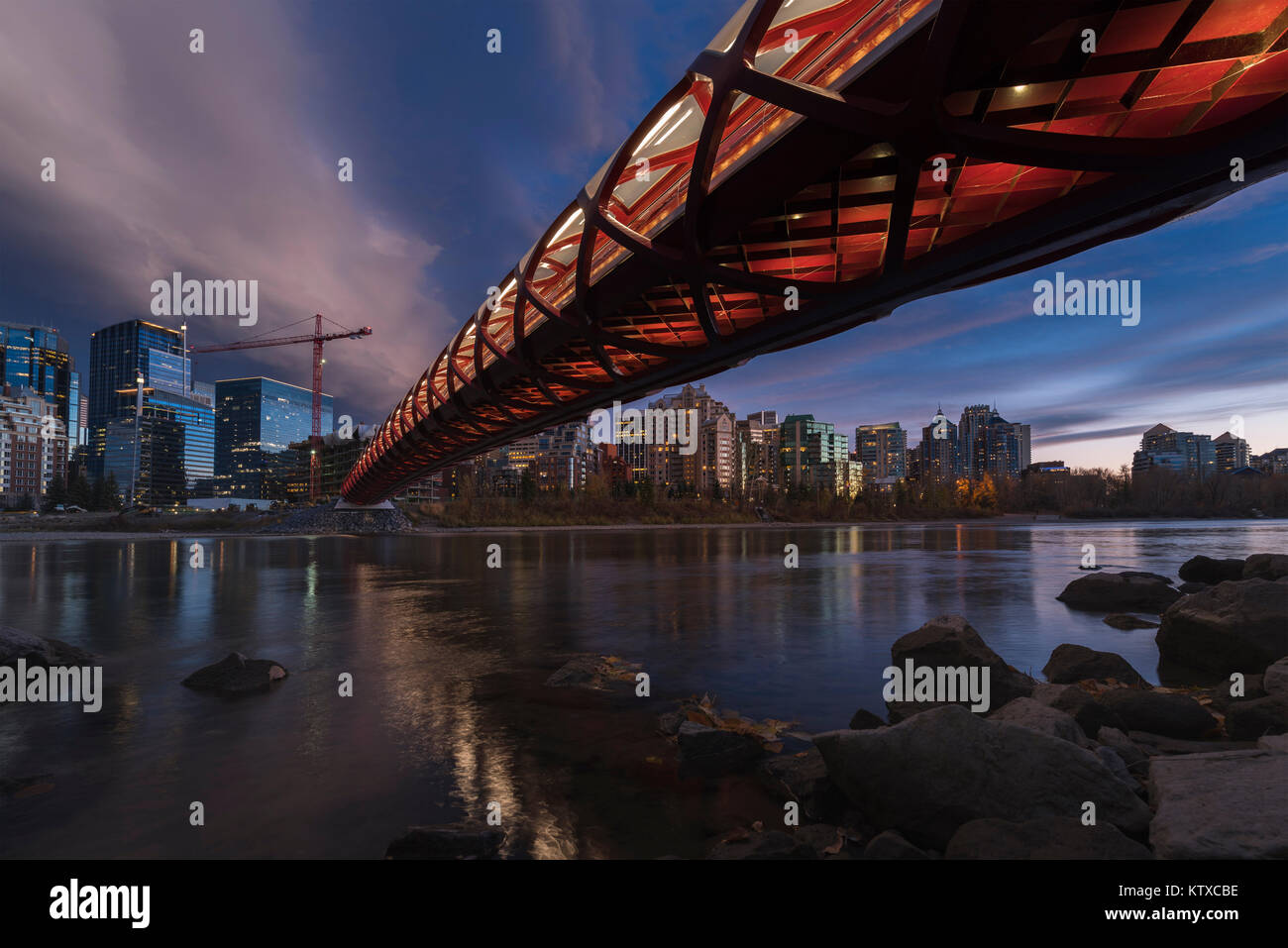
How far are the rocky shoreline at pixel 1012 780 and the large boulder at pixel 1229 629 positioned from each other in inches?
96.9

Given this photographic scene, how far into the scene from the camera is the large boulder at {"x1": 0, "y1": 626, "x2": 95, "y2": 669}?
37.0 feet

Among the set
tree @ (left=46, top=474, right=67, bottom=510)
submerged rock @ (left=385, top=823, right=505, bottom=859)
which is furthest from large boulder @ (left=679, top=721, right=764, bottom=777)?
tree @ (left=46, top=474, right=67, bottom=510)

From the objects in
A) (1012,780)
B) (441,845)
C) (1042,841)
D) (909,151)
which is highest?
(909,151)

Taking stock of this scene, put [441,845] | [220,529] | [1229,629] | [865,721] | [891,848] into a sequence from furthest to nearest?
1. [220,529]
2. [1229,629]
3. [865,721]
4. [441,845]
5. [891,848]

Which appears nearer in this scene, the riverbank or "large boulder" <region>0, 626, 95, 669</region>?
"large boulder" <region>0, 626, 95, 669</region>

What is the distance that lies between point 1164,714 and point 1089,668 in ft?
10.9

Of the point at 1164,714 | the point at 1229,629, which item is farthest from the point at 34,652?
the point at 1229,629

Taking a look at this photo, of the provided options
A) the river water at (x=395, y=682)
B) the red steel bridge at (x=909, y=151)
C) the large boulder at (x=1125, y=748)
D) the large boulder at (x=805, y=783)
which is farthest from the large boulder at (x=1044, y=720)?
the red steel bridge at (x=909, y=151)

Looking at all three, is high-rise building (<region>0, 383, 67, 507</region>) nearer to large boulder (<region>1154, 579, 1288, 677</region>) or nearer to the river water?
the river water

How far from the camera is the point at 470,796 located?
6.82 meters

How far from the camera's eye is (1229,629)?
38.5 ft

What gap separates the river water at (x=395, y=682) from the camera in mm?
6328

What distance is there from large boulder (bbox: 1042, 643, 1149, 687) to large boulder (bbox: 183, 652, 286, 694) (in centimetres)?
1514

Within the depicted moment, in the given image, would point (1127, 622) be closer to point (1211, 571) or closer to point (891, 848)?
point (1211, 571)
